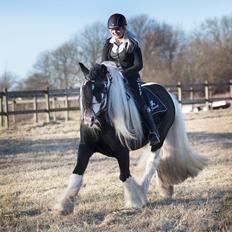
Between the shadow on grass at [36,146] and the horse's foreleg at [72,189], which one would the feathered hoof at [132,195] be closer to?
the horse's foreleg at [72,189]

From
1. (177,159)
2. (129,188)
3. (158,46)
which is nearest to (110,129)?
(129,188)

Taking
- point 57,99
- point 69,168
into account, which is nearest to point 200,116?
point 57,99

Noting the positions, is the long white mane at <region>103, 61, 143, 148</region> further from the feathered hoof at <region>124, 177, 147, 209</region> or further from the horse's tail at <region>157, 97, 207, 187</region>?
the horse's tail at <region>157, 97, 207, 187</region>

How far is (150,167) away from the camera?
584 centimetres

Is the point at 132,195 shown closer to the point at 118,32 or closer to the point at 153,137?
the point at 153,137

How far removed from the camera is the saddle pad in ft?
19.2

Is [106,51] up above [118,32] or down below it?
below

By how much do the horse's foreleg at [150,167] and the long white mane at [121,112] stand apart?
1.94 ft

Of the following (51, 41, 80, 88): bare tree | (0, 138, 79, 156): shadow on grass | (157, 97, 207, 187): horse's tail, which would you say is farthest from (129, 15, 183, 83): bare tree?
(157, 97, 207, 187): horse's tail

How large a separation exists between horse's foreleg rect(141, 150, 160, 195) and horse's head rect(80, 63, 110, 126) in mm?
1204

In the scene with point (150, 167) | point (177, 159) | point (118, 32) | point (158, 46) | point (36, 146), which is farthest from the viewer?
point (158, 46)

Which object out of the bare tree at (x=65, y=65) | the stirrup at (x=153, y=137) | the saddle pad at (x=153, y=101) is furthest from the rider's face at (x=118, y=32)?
the bare tree at (x=65, y=65)

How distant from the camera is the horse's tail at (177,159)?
20.8 feet

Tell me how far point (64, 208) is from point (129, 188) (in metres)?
0.78
